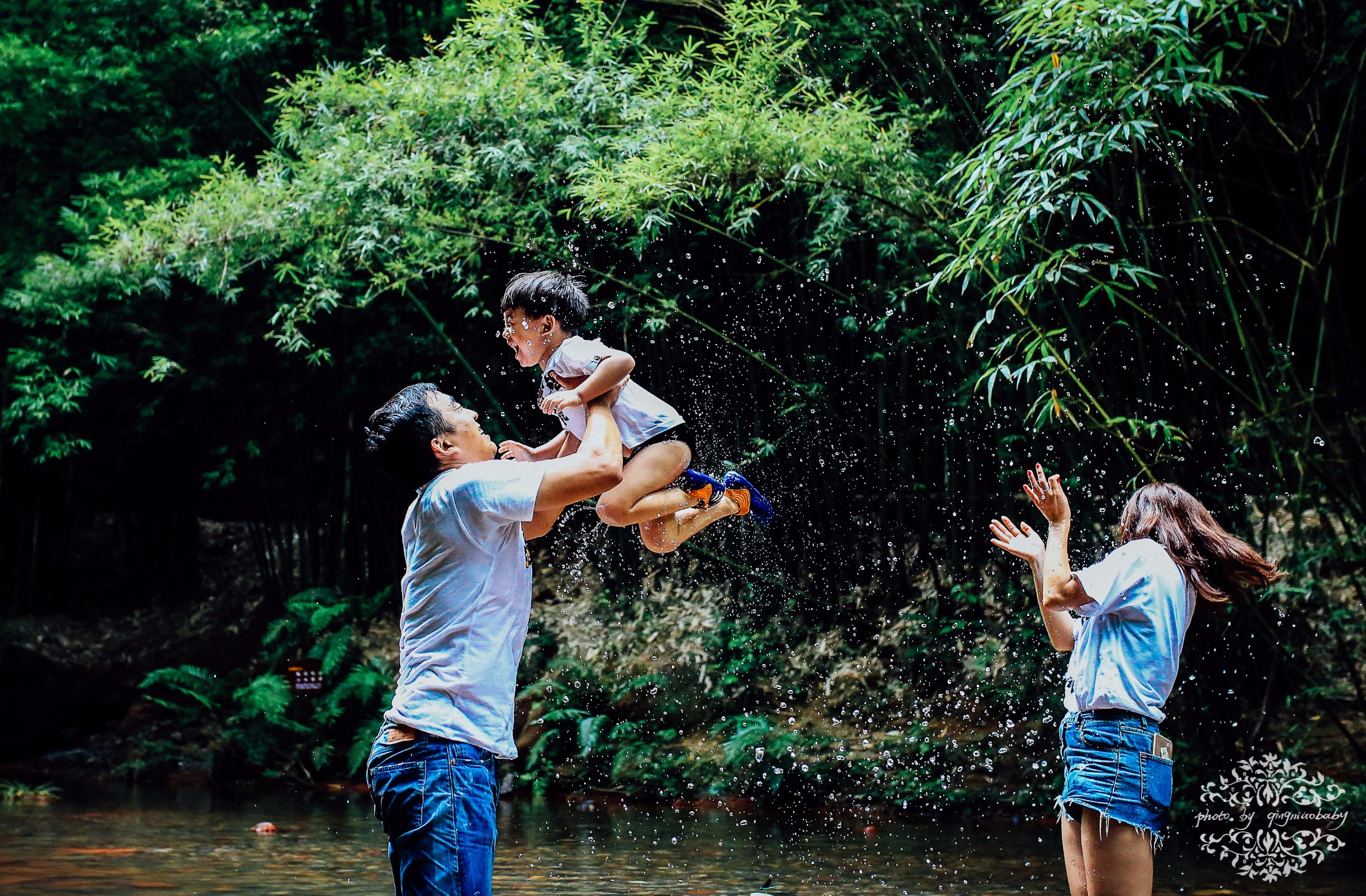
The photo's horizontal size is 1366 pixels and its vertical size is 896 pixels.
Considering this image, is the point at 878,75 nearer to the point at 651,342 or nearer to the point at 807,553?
the point at 651,342

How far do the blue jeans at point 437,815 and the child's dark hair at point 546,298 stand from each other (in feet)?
3.80

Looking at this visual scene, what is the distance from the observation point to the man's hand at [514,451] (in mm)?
2734

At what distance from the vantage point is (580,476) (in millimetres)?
1920

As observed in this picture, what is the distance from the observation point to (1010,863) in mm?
5027

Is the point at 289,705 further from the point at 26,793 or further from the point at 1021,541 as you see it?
the point at 1021,541

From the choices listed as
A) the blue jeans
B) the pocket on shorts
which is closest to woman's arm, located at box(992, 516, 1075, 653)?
the pocket on shorts

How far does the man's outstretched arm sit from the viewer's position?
1.90 meters

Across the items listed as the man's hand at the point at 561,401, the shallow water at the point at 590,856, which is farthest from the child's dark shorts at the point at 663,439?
the shallow water at the point at 590,856

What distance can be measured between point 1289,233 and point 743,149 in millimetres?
3795

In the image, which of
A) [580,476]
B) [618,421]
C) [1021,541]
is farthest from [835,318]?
[580,476]

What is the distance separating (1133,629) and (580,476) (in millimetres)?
1259

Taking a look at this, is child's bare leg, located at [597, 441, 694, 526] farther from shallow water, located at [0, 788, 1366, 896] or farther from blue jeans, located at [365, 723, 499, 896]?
shallow water, located at [0, 788, 1366, 896]

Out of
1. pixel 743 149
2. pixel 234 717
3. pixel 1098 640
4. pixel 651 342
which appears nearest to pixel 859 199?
pixel 743 149

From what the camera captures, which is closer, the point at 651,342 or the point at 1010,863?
the point at 1010,863
